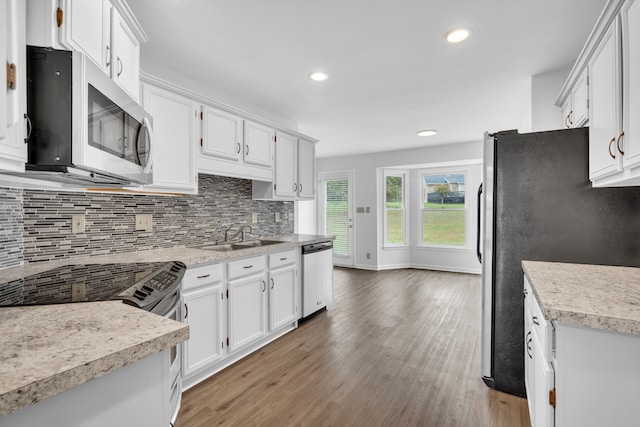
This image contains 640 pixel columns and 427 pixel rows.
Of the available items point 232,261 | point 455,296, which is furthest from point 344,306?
point 232,261

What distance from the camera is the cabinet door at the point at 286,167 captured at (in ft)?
11.0

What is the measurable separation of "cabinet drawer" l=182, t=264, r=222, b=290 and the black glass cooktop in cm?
31

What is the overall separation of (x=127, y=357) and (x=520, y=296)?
2143mm

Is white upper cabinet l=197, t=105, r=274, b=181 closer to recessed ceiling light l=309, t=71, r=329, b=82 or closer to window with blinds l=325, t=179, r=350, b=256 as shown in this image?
recessed ceiling light l=309, t=71, r=329, b=82

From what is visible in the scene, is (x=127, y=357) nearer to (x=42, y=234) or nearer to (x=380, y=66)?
(x=42, y=234)

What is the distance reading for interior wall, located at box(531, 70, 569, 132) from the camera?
2.61 metres

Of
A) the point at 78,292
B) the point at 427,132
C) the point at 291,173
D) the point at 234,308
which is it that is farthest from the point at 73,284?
the point at 427,132

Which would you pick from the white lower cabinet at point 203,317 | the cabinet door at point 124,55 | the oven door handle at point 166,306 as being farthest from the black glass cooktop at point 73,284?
the cabinet door at point 124,55

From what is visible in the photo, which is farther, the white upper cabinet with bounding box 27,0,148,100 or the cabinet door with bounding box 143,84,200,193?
the cabinet door with bounding box 143,84,200,193

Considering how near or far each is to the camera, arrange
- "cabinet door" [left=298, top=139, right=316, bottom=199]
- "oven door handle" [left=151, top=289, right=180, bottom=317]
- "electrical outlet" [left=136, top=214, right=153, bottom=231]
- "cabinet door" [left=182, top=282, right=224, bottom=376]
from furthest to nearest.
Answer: "cabinet door" [left=298, top=139, right=316, bottom=199]
"electrical outlet" [left=136, top=214, right=153, bottom=231]
"cabinet door" [left=182, top=282, right=224, bottom=376]
"oven door handle" [left=151, top=289, right=180, bottom=317]

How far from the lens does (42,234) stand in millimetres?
1798

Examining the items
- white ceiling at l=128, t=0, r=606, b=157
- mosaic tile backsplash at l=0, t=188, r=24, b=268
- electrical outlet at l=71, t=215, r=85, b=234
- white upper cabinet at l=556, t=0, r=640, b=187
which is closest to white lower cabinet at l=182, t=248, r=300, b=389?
electrical outlet at l=71, t=215, r=85, b=234

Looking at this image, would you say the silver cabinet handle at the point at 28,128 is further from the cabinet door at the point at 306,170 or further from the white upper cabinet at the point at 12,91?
the cabinet door at the point at 306,170

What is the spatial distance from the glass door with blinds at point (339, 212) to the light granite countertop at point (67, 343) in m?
5.75
